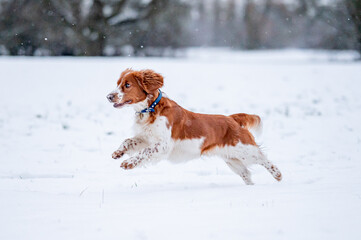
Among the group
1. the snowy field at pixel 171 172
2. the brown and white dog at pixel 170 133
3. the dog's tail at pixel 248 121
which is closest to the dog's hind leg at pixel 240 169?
the brown and white dog at pixel 170 133

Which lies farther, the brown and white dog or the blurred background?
the blurred background

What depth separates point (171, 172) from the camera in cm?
564

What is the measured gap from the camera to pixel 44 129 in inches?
311

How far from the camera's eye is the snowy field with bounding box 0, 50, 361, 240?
2939 millimetres

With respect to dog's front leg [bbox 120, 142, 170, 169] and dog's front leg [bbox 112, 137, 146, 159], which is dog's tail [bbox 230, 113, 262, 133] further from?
dog's front leg [bbox 112, 137, 146, 159]

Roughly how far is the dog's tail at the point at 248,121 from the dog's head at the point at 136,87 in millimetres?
1219

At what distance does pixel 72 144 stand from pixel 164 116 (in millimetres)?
3053

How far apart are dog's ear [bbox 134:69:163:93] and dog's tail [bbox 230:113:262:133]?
1200mm

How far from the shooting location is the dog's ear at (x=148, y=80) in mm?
4547

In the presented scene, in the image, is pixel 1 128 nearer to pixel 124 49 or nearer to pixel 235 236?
pixel 235 236

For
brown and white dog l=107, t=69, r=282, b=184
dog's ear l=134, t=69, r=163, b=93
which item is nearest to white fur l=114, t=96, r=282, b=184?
brown and white dog l=107, t=69, r=282, b=184

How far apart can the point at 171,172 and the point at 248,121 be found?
131cm

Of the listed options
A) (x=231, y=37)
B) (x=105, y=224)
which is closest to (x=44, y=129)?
(x=105, y=224)

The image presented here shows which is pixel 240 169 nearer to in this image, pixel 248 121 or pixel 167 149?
pixel 248 121
